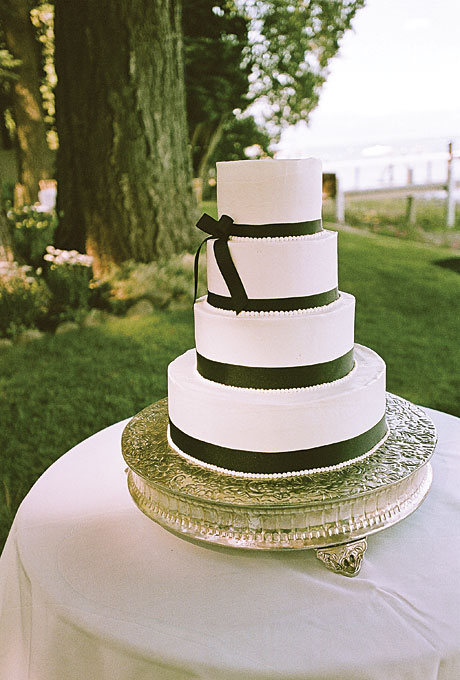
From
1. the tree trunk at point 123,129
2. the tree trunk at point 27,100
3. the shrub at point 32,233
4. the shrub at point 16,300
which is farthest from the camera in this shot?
the tree trunk at point 27,100

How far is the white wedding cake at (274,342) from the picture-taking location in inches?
65.9

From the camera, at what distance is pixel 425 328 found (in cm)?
696

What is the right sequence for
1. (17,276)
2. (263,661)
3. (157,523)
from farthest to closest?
(17,276)
(157,523)
(263,661)

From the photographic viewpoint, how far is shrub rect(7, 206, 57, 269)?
7.39 meters

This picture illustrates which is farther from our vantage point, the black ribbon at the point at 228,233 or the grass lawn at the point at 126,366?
the grass lawn at the point at 126,366

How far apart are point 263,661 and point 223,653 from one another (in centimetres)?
8

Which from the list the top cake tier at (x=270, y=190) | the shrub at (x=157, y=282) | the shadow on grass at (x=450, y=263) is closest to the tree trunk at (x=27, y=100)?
the shrub at (x=157, y=282)

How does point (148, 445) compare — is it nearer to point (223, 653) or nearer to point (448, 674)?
point (223, 653)

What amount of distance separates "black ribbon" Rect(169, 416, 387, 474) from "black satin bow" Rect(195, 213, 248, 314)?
0.41 meters

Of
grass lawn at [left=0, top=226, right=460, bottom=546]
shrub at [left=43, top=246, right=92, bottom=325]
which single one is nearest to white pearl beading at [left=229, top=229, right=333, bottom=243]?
grass lawn at [left=0, top=226, right=460, bottom=546]

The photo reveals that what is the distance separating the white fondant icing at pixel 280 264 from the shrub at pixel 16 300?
4907 mm

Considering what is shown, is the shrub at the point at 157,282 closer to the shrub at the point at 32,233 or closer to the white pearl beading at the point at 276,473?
the shrub at the point at 32,233

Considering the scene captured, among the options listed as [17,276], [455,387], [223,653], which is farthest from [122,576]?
[17,276]

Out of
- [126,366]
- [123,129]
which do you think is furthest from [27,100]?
[126,366]
